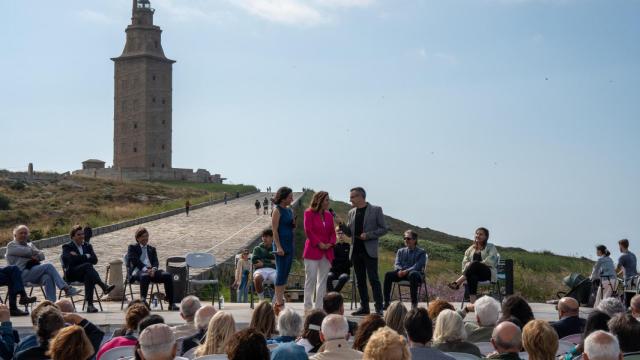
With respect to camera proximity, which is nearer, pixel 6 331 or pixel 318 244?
pixel 6 331

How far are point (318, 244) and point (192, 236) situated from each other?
1177 inches

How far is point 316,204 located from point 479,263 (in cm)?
264

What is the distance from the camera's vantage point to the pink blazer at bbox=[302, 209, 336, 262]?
1273cm

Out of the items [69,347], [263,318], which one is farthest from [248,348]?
[263,318]

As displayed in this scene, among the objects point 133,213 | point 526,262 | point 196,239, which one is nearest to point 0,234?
point 196,239

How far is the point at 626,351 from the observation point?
22.5ft

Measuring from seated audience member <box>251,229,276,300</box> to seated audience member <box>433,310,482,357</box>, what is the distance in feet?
21.6

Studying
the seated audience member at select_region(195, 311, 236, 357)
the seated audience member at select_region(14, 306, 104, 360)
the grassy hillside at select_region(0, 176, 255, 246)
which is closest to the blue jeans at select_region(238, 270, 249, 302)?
the seated audience member at select_region(14, 306, 104, 360)

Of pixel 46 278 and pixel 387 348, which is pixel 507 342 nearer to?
pixel 387 348

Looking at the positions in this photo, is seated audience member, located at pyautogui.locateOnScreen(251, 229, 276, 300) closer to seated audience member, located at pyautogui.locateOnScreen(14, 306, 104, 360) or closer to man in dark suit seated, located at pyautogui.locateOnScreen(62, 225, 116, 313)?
man in dark suit seated, located at pyautogui.locateOnScreen(62, 225, 116, 313)

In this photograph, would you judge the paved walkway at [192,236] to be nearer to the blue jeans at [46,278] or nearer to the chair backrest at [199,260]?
the chair backrest at [199,260]

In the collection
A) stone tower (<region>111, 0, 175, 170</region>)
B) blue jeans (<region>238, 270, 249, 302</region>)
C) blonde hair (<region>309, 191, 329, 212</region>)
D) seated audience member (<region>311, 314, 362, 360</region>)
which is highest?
stone tower (<region>111, 0, 175, 170</region>)

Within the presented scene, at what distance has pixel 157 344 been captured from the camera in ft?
20.0

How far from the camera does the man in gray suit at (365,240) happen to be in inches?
512
